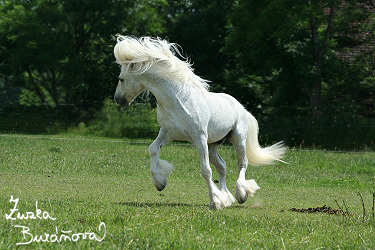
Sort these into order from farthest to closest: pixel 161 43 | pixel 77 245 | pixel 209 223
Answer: pixel 161 43 → pixel 209 223 → pixel 77 245

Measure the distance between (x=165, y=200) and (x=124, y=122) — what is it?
12.8 m

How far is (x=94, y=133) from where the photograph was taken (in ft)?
67.7

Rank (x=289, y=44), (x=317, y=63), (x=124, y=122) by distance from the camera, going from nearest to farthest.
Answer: (x=124, y=122) < (x=289, y=44) < (x=317, y=63)

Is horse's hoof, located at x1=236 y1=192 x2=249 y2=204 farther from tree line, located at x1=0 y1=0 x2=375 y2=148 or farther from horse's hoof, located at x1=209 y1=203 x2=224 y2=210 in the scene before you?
tree line, located at x1=0 y1=0 x2=375 y2=148

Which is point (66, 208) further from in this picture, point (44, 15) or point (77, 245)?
point (44, 15)

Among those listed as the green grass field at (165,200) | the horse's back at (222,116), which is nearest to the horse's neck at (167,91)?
the horse's back at (222,116)

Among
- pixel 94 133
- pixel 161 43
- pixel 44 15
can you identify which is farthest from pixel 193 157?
pixel 44 15

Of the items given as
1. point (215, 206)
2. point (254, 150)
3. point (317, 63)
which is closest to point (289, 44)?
point (317, 63)

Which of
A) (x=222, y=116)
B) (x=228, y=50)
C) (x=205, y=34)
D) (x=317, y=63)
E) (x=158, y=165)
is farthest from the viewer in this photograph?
(x=205, y=34)

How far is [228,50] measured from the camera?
2794cm

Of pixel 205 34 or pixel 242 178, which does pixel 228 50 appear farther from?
pixel 242 178

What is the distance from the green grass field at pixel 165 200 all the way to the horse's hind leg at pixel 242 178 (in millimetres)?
205

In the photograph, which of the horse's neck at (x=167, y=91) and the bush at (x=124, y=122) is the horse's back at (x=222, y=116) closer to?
the horse's neck at (x=167, y=91)

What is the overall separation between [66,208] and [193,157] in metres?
9.62
